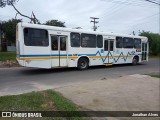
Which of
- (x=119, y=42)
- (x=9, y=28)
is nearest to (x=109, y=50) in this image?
(x=119, y=42)

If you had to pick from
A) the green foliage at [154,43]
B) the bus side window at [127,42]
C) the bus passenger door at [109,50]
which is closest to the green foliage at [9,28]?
the green foliage at [154,43]

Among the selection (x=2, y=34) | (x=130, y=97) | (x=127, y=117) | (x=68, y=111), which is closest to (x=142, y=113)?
(x=127, y=117)

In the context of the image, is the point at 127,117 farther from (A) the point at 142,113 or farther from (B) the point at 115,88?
(B) the point at 115,88

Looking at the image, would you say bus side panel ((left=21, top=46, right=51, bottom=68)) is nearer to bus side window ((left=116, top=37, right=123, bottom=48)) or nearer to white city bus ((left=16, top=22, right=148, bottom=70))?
white city bus ((left=16, top=22, right=148, bottom=70))

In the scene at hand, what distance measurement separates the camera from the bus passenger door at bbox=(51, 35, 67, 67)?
1342 cm

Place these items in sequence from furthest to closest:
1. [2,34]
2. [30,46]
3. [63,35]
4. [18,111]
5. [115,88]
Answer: [2,34] → [63,35] → [30,46] → [115,88] → [18,111]

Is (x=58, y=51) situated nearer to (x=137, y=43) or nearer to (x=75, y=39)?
(x=75, y=39)

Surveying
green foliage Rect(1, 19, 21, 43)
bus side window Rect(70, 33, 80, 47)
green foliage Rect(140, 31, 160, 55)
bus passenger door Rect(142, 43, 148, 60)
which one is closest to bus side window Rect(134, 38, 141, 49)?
bus passenger door Rect(142, 43, 148, 60)

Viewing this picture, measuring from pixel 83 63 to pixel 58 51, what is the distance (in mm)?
2464

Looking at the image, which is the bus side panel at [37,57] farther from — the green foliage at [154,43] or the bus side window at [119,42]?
the green foliage at [154,43]

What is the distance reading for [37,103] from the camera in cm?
617

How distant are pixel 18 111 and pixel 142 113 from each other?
3246 millimetres

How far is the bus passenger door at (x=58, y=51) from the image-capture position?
13.4 m

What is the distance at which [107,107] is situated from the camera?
245 inches
